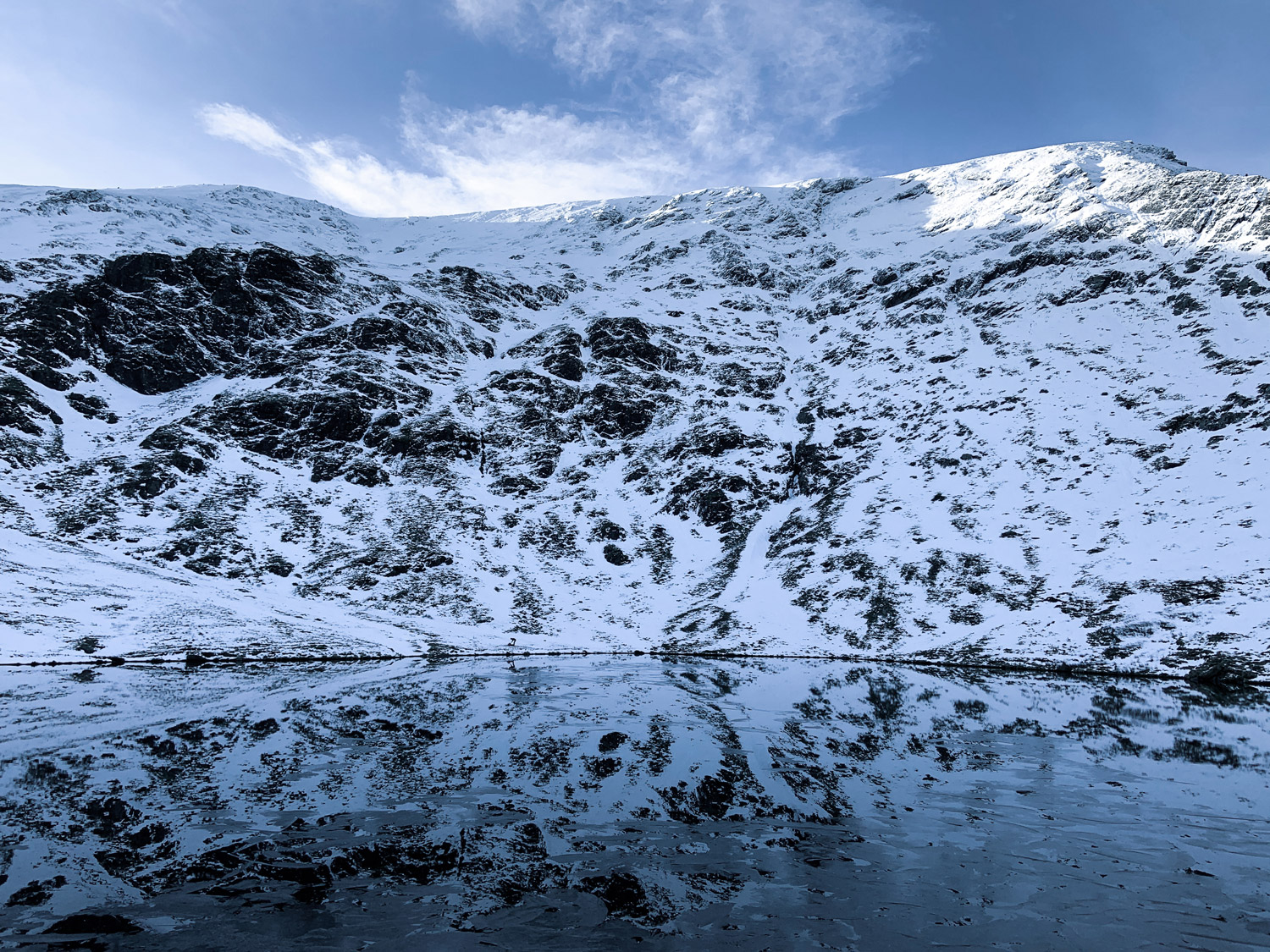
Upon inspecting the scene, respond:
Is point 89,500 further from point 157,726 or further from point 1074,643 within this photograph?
point 1074,643

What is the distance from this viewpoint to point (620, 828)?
10.1 m

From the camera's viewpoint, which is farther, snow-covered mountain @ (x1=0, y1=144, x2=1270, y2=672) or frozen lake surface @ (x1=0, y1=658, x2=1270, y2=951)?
snow-covered mountain @ (x1=0, y1=144, x2=1270, y2=672)

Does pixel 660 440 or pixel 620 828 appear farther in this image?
pixel 660 440

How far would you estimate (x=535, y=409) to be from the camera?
88688mm

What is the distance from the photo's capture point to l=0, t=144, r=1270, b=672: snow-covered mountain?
44125mm

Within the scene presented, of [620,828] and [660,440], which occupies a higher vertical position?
[660,440]

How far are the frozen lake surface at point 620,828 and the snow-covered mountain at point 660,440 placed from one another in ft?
77.9

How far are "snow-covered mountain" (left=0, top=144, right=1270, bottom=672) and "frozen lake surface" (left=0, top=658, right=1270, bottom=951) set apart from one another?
2373 cm

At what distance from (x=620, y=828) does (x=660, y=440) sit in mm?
75635

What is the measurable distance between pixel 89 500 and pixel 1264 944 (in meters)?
73.7

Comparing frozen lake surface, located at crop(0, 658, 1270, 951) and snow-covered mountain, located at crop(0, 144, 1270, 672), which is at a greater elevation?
snow-covered mountain, located at crop(0, 144, 1270, 672)

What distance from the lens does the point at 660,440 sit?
84875 millimetres

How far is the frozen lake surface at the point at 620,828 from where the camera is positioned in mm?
6898

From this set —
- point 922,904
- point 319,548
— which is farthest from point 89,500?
point 922,904
